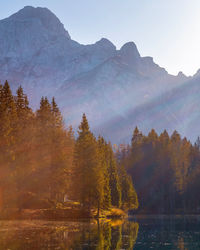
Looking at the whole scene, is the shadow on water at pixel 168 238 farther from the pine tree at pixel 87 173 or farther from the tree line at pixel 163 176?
the tree line at pixel 163 176

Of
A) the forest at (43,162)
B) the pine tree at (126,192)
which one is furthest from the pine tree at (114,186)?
the forest at (43,162)

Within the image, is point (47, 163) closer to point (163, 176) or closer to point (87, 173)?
point (87, 173)

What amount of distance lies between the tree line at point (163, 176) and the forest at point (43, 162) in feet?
129

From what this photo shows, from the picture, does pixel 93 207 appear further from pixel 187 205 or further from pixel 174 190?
pixel 187 205

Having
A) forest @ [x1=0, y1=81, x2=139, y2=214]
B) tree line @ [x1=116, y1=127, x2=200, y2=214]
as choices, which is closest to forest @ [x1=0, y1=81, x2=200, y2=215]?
forest @ [x1=0, y1=81, x2=139, y2=214]

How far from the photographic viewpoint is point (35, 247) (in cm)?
1919

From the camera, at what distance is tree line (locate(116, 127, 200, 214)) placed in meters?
95.3

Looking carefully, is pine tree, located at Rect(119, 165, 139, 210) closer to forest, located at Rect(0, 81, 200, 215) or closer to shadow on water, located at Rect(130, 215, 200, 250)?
forest, located at Rect(0, 81, 200, 215)

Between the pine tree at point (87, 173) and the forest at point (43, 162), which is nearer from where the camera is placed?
the forest at point (43, 162)

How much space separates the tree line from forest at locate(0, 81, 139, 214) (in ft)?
129

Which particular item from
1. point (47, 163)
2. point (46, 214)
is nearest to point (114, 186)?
point (47, 163)

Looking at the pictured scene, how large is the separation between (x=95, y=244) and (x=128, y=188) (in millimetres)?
58315

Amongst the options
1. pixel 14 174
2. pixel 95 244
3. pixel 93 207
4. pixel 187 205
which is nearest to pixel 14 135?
pixel 14 174

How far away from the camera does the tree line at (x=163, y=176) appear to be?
3752 inches
